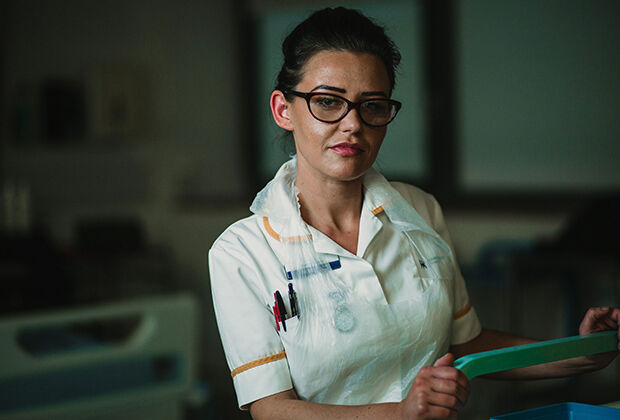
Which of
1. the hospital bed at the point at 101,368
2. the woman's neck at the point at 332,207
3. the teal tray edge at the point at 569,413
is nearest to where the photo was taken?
the teal tray edge at the point at 569,413

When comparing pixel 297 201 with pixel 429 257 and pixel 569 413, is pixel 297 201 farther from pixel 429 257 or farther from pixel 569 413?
pixel 569 413

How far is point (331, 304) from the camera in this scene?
1.05 meters

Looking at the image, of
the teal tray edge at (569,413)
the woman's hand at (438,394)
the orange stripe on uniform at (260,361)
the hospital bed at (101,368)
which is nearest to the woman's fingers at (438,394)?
the woman's hand at (438,394)

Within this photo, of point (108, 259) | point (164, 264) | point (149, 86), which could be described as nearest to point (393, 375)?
point (108, 259)

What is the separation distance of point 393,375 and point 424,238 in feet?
0.77

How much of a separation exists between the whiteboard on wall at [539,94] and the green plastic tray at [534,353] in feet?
7.91

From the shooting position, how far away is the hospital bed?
188 cm

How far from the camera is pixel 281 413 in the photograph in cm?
98

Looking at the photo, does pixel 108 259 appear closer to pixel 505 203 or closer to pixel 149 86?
pixel 149 86

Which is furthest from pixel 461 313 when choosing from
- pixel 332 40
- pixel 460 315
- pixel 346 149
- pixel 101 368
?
pixel 101 368

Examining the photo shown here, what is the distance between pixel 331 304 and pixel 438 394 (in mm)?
269

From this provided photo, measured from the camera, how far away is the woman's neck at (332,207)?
113cm

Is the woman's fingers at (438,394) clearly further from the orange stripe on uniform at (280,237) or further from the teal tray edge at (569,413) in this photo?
the orange stripe on uniform at (280,237)

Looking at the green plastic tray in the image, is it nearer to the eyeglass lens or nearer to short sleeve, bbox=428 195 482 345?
short sleeve, bbox=428 195 482 345
